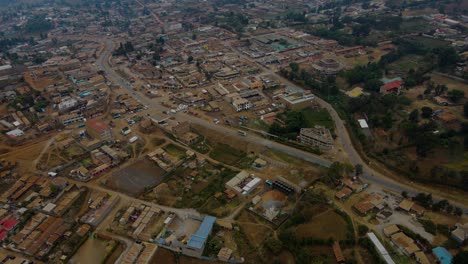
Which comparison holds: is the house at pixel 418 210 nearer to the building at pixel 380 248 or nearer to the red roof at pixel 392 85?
the building at pixel 380 248

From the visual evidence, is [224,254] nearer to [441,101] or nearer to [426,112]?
[426,112]

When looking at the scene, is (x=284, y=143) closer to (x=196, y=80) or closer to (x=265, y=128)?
(x=265, y=128)

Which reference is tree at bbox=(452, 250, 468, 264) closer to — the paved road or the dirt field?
the paved road

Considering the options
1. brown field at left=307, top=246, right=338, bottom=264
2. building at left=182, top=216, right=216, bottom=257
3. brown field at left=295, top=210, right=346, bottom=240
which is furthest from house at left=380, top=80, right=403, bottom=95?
building at left=182, top=216, right=216, bottom=257

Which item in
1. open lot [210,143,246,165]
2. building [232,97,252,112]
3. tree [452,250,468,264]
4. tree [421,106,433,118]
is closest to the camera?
tree [452,250,468,264]

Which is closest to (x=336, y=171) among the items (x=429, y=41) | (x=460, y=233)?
(x=460, y=233)

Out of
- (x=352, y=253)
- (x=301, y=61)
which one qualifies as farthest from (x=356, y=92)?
(x=352, y=253)
